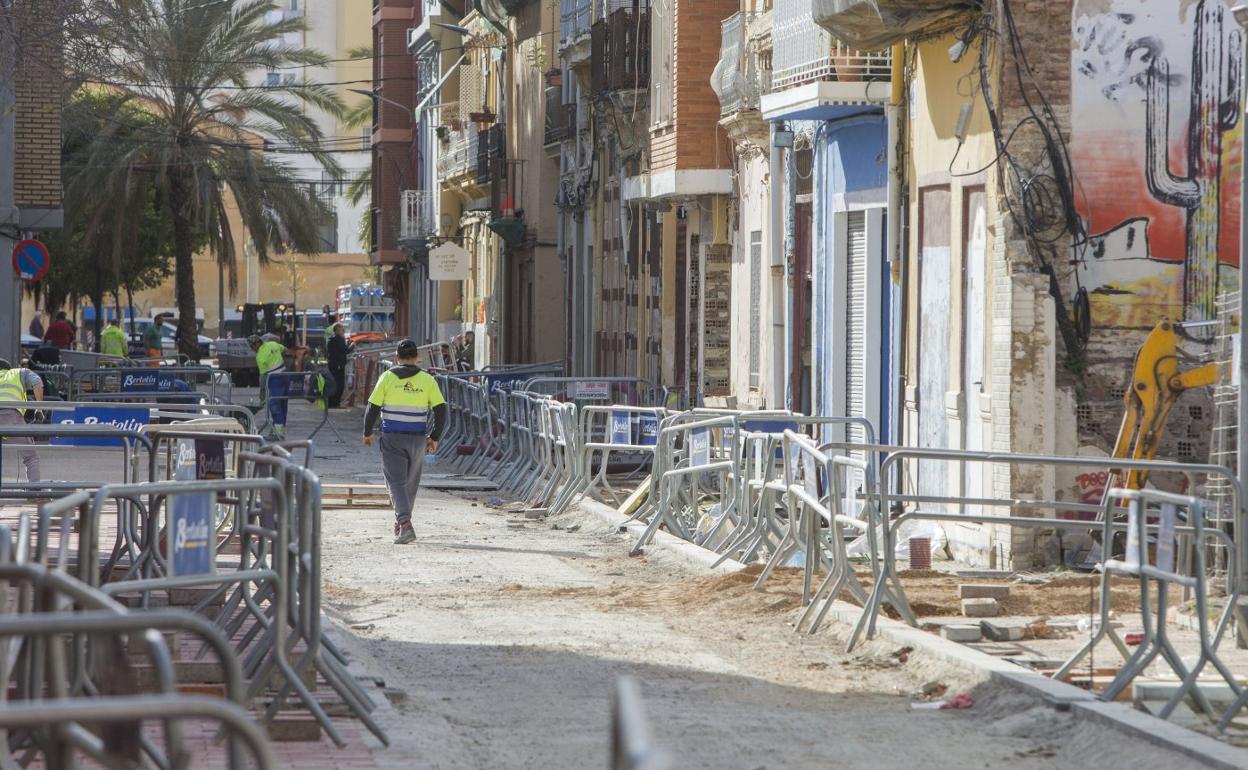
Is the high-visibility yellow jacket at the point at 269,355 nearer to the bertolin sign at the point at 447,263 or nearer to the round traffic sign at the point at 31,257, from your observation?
the round traffic sign at the point at 31,257

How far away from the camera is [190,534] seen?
8.11 metres

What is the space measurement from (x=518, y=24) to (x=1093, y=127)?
30.5 metres

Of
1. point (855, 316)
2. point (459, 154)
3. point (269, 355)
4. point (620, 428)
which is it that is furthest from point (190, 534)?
point (459, 154)

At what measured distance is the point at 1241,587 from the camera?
35.9 feet

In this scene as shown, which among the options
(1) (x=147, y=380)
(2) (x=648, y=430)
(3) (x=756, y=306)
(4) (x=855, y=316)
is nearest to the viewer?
(2) (x=648, y=430)

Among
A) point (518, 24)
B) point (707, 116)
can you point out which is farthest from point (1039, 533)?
point (518, 24)

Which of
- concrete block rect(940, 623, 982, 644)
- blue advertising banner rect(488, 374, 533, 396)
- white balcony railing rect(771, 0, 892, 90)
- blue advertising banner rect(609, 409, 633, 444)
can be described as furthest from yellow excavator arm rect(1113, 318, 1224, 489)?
blue advertising banner rect(488, 374, 533, 396)

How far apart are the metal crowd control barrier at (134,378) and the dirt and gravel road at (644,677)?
8946 millimetres

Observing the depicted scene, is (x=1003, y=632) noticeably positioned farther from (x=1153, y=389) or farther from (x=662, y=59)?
(x=662, y=59)

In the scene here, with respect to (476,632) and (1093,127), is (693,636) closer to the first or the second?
(476,632)

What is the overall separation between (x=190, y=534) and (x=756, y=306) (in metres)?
18.5

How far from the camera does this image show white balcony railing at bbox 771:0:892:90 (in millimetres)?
20406

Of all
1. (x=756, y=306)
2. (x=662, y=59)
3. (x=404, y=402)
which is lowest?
(x=404, y=402)

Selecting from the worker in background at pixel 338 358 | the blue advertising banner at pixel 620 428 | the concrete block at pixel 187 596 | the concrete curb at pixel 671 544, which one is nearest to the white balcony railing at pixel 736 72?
the blue advertising banner at pixel 620 428
